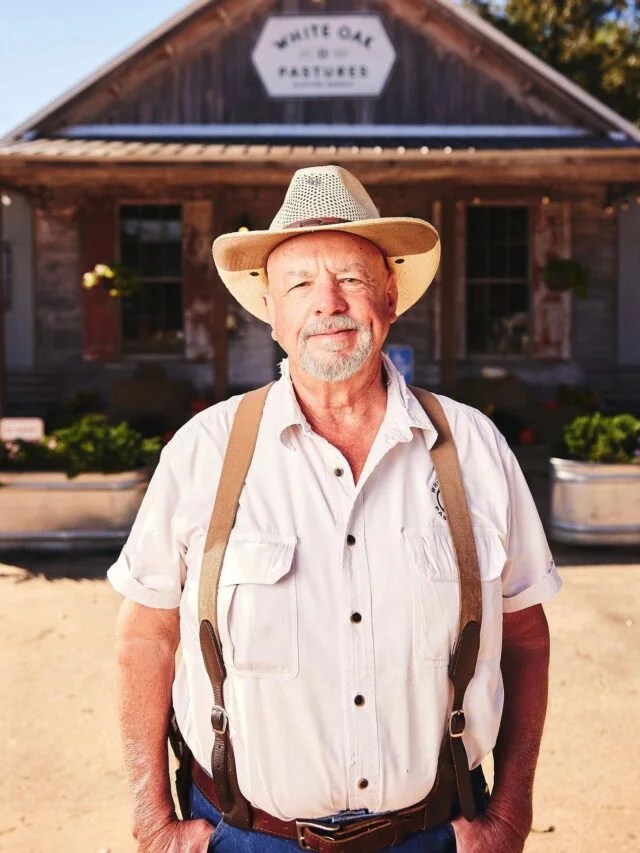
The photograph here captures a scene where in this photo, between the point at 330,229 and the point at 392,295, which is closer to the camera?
the point at 330,229

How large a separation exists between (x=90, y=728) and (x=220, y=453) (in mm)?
2689

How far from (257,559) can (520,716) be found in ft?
2.49

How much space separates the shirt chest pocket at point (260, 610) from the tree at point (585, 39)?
70.6 ft

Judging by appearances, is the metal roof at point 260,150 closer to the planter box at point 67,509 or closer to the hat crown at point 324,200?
the planter box at point 67,509

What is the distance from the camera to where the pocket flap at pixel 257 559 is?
179 centimetres

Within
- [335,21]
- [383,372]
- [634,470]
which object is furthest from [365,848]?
[335,21]

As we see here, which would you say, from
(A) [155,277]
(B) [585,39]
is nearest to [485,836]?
(A) [155,277]

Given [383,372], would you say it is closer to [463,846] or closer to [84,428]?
[463,846]

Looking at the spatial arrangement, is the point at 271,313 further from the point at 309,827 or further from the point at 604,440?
the point at 604,440

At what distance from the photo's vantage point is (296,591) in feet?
5.88

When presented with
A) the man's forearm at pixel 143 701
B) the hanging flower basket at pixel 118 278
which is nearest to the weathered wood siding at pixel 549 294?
the hanging flower basket at pixel 118 278

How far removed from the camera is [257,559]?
1796mm

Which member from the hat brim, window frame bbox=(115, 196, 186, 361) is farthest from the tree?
the hat brim

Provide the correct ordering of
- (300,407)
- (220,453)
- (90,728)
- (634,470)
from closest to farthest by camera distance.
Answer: (220,453)
(300,407)
(90,728)
(634,470)
